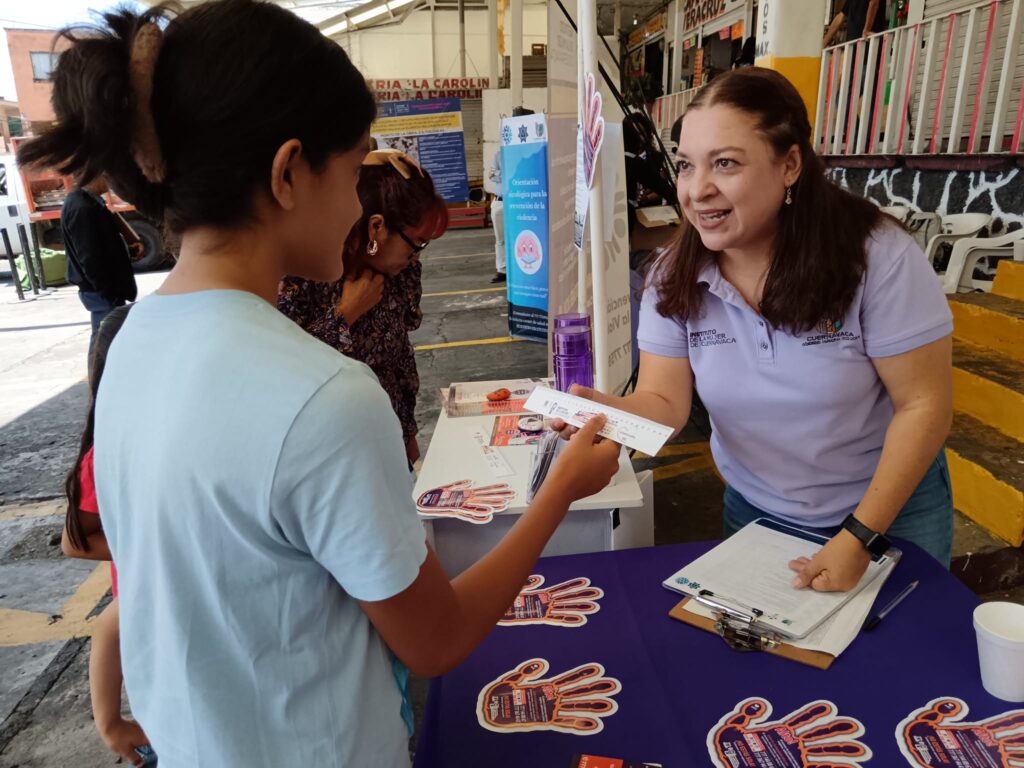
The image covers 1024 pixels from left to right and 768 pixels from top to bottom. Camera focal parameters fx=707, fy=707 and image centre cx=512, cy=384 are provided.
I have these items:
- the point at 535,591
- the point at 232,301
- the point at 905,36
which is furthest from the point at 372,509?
the point at 905,36

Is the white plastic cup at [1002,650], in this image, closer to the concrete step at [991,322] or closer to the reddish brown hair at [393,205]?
the reddish brown hair at [393,205]

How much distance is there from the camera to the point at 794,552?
129 centimetres

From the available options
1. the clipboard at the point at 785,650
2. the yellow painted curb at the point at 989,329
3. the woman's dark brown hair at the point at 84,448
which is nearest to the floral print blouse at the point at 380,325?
the woman's dark brown hair at the point at 84,448

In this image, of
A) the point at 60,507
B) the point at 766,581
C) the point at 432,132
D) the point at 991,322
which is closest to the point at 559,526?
the point at 766,581

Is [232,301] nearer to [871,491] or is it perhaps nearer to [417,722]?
[871,491]

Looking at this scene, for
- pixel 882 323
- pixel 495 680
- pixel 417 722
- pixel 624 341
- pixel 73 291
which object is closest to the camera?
pixel 495 680

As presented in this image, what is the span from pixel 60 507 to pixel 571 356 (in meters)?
3.03

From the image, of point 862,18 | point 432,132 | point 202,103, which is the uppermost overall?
point 862,18

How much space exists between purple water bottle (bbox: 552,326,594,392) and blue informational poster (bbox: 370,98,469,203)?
9.82m

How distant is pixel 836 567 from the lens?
1182mm

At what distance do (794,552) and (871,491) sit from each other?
0.58 feet

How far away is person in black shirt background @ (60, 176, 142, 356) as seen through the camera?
4.34m

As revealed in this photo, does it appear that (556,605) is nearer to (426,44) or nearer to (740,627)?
(740,627)

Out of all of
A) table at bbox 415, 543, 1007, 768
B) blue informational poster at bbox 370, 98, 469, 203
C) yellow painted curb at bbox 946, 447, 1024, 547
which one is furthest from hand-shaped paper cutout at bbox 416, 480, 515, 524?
blue informational poster at bbox 370, 98, 469, 203
